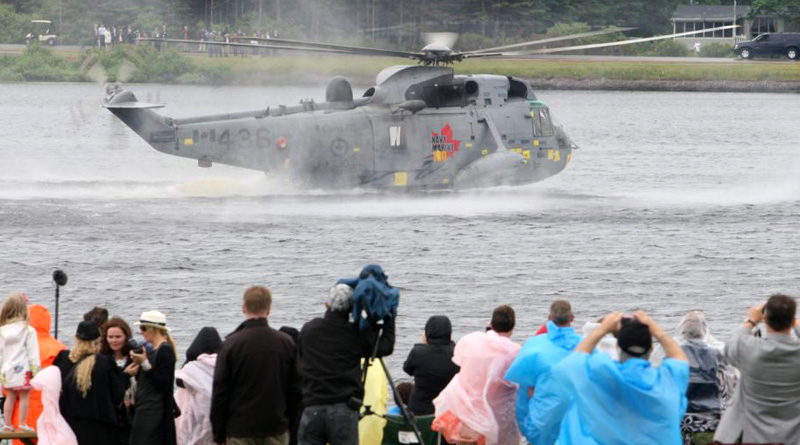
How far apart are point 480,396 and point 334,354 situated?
138cm

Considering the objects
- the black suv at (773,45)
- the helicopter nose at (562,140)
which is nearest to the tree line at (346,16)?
the black suv at (773,45)

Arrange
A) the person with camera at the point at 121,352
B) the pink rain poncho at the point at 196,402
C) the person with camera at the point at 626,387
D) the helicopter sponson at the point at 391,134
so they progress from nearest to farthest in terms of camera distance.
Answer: the person with camera at the point at 626,387
the person with camera at the point at 121,352
the pink rain poncho at the point at 196,402
the helicopter sponson at the point at 391,134

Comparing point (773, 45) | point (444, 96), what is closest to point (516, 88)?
point (444, 96)

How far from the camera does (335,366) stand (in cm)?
1008

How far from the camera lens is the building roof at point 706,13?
4316 inches

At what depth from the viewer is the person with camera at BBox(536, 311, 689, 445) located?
869 cm

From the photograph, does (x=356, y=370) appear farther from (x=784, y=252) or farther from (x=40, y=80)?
(x=40, y=80)

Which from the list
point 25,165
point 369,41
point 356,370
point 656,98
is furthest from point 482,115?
point 656,98

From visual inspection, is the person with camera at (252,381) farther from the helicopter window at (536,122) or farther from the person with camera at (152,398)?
the helicopter window at (536,122)

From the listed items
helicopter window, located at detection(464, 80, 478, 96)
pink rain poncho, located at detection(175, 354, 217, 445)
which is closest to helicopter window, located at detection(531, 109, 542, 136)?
helicopter window, located at detection(464, 80, 478, 96)

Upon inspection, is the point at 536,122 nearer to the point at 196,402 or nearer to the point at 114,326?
the point at 196,402

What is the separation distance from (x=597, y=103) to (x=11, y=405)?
86.9 meters

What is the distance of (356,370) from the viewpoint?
1018cm

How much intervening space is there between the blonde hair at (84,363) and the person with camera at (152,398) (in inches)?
12.0
